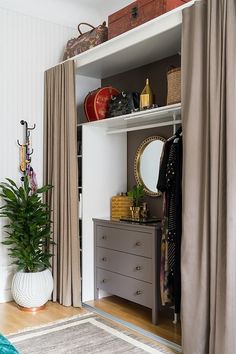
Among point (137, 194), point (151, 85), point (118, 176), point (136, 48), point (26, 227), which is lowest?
point (26, 227)

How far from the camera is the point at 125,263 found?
3.30 metres

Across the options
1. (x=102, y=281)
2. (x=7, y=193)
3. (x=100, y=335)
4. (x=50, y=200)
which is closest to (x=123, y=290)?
(x=102, y=281)

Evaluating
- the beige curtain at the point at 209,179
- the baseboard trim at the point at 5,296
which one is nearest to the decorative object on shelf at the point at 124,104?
the beige curtain at the point at 209,179

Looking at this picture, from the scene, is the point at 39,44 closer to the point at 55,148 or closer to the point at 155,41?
the point at 55,148

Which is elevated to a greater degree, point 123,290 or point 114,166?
point 114,166

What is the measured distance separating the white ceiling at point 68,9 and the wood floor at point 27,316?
113 inches

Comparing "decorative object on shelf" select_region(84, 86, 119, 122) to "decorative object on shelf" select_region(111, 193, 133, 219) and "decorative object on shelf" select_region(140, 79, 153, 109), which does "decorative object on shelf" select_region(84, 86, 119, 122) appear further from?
"decorative object on shelf" select_region(111, 193, 133, 219)

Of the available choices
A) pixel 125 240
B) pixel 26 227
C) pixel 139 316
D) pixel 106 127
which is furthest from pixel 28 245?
pixel 106 127

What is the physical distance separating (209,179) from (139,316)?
1538mm

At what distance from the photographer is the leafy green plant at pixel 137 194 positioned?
11.5 ft

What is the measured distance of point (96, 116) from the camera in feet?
11.7

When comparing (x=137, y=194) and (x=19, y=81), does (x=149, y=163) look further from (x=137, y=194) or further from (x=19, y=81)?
(x=19, y=81)

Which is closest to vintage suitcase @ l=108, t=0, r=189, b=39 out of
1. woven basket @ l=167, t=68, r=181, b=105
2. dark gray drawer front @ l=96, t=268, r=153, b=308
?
woven basket @ l=167, t=68, r=181, b=105

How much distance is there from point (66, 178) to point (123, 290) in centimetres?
114
